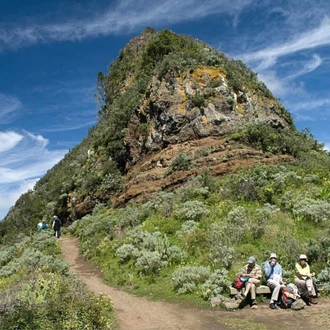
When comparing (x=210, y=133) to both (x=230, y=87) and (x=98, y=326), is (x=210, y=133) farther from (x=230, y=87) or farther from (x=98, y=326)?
(x=98, y=326)

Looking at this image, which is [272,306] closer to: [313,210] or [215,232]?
[215,232]

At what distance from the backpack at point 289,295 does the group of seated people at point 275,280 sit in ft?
0.40

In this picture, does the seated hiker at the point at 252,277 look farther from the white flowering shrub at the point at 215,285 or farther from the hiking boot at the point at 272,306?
the white flowering shrub at the point at 215,285

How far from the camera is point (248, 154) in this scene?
20750mm

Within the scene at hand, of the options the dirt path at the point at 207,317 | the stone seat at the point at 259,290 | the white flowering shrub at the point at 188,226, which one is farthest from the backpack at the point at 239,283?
the white flowering shrub at the point at 188,226

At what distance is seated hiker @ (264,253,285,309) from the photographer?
8984mm

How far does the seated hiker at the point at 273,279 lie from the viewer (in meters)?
8.98

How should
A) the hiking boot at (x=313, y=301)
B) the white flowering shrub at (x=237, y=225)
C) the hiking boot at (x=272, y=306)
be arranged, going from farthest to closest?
the white flowering shrub at (x=237, y=225), the hiking boot at (x=313, y=301), the hiking boot at (x=272, y=306)

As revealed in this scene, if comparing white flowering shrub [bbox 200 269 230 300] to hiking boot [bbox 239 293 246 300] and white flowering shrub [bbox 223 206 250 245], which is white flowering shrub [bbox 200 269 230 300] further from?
white flowering shrub [bbox 223 206 250 245]

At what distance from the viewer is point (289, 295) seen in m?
8.94

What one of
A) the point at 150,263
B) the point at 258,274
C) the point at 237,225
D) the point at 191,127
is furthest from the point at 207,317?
the point at 191,127

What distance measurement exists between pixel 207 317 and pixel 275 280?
2076mm

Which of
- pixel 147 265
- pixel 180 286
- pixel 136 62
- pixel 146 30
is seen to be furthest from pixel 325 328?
pixel 146 30

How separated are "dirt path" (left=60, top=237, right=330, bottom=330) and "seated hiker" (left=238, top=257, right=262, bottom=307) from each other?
0.33 metres
